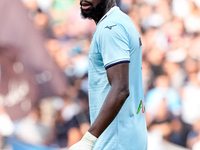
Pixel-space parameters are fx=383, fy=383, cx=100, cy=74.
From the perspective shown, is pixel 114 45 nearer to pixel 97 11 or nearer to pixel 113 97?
pixel 113 97

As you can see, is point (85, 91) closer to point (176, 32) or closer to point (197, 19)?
point (176, 32)

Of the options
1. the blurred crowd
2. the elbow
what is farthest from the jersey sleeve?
the blurred crowd

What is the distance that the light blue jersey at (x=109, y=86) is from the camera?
1.94m

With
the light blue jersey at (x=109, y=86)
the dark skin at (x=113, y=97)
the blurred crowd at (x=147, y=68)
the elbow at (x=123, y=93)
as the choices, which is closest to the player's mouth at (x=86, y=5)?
the light blue jersey at (x=109, y=86)

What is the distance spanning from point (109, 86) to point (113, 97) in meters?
0.15

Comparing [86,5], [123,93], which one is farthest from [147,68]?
[123,93]

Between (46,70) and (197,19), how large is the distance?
2.07m

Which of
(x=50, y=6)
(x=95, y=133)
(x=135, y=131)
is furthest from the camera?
(x=50, y=6)

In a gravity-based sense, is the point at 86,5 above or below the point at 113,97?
above

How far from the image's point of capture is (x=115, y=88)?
1.86 metres

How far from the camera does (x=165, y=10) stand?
16.1 feet

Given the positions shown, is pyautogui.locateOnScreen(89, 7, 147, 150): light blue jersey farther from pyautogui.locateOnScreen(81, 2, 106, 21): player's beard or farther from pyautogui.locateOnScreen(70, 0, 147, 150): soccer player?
pyautogui.locateOnScreen(81, 2, 106, 21): player's beard

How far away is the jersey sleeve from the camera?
1.89 metres

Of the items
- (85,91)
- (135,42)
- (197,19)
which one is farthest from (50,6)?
(135,42)
